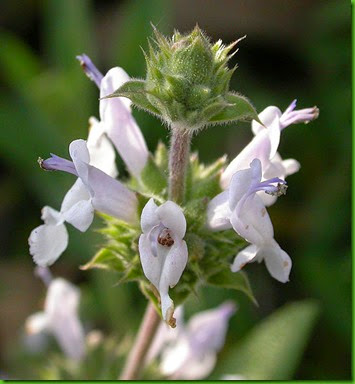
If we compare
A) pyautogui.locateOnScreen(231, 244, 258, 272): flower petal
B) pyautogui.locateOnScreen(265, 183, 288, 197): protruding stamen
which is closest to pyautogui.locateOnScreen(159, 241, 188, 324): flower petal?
pyautogui.locateOnScreen(231, 244, 258, 272): flower petal

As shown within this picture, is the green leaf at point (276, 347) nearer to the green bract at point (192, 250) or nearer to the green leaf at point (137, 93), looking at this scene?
the green bract at point (192, 250)

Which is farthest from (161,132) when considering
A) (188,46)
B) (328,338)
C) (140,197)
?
(188,46)

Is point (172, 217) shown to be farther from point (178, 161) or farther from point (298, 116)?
point (298, 116)

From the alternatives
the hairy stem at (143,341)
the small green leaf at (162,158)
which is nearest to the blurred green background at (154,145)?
the hairy stem at (143,341)

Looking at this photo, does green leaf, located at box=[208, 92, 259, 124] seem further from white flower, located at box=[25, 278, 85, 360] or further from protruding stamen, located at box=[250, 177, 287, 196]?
white flower, located at box=[25, 278, 85, 360]

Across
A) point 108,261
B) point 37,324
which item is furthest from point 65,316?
point 108,261

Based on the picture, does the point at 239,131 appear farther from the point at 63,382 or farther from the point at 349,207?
the point at 63,382
